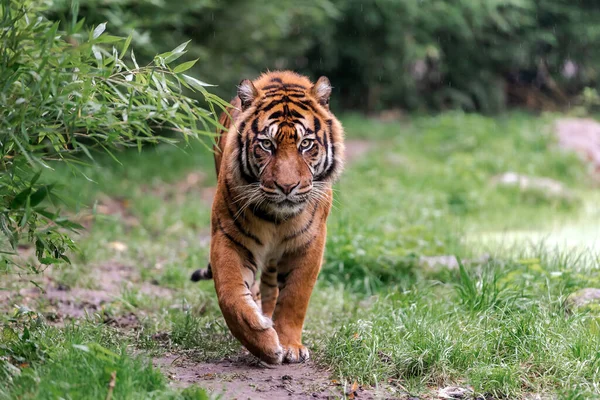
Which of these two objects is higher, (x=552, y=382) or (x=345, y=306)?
(x=552, y=382)

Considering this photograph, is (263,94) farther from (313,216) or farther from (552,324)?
(552,324)

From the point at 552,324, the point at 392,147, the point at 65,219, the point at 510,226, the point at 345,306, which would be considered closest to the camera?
the point at 65,219

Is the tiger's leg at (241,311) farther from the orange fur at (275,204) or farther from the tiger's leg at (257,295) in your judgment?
the tiger's leg at (257,295)

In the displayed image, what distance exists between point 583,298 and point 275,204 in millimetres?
2079

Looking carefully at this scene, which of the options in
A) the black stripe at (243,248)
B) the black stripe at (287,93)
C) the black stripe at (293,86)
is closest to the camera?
the black stripe at (243,248)

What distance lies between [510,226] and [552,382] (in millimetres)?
4893

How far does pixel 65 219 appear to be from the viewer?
133 inches

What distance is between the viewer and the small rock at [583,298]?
4.69m

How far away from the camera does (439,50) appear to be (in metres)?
16.2

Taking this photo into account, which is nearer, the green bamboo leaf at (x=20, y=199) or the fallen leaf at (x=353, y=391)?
the green bamboo leaf at (x=20, y=199)

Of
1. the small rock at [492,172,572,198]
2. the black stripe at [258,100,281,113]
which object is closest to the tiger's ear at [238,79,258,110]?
the black stripe at [258,100,281,113]

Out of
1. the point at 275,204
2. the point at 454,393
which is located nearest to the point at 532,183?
the point at 275,204

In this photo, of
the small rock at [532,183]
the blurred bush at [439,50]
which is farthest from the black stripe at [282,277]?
the blurred bush at [439,50]

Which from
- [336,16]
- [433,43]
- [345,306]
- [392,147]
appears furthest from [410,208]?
[433,43]
